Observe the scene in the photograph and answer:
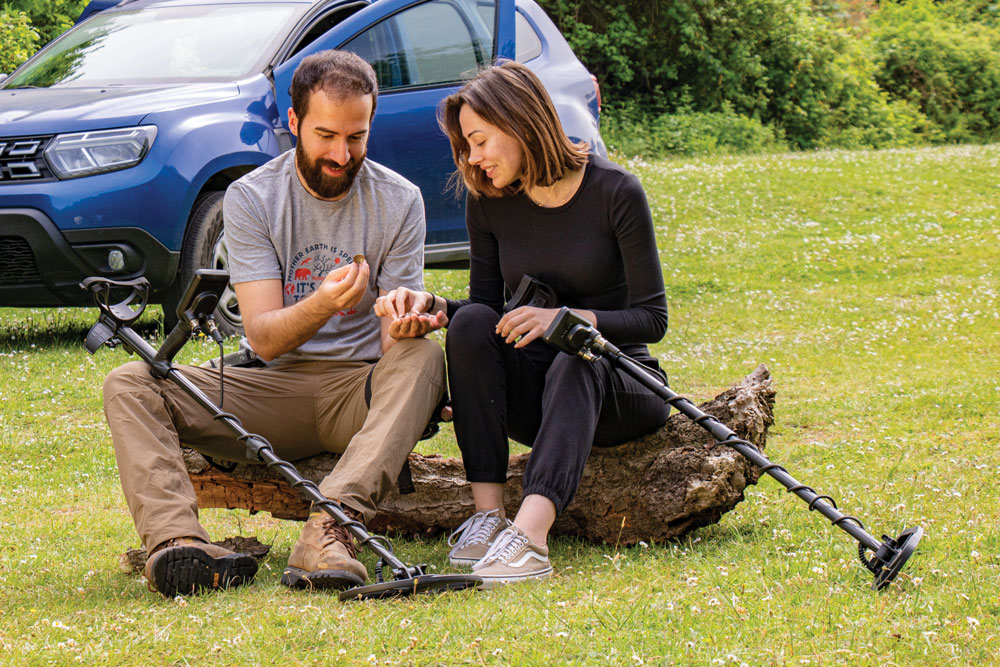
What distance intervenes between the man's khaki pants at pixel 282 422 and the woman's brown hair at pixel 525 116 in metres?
0.68

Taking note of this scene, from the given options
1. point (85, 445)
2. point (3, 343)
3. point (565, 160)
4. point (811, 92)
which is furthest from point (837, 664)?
point (811, 92)

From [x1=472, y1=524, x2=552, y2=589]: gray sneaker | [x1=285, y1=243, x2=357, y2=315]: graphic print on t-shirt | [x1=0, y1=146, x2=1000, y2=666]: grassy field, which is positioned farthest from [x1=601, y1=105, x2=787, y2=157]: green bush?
[x1=472, y1=524, x2=552, y2=589]: gray sneaker

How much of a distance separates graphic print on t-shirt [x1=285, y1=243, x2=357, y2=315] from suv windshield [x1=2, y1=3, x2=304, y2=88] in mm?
3244

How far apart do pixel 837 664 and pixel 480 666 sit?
0.79 m

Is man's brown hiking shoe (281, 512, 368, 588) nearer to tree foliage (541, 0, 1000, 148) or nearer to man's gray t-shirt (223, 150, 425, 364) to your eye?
man's gray t-shirt (223, 150, 425, 364)

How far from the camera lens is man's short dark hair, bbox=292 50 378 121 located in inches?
147

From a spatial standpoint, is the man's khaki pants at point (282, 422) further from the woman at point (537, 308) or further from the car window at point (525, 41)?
the car window at point (525, 41)

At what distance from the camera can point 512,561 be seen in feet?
10.8

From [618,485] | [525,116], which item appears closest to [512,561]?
[618,485]

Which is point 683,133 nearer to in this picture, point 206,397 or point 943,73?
point 943,73

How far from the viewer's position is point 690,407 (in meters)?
3.49

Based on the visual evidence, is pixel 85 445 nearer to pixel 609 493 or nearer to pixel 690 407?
pixel 609 493

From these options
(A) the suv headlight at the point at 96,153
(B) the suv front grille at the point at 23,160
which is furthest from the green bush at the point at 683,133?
(B) the suv front grille at the point at 23,160

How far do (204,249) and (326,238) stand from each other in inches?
112
